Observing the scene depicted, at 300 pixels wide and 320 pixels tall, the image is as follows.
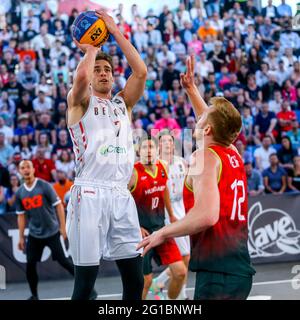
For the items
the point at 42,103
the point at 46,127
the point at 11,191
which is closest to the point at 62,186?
the point at 11,191

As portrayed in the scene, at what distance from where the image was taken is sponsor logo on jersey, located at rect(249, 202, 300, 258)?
1230 cm

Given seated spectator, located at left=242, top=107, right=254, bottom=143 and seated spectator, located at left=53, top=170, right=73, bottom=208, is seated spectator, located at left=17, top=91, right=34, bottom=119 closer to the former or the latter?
seated spectator, located at left=53, top=170, right=73, bottom=208

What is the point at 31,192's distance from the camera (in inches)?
392

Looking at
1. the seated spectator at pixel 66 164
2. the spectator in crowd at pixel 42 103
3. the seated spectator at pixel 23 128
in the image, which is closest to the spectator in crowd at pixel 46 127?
the seated spectator at pixel 23 128

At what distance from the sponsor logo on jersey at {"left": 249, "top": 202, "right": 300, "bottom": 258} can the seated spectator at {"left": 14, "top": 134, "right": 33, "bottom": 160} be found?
4630 millimetres

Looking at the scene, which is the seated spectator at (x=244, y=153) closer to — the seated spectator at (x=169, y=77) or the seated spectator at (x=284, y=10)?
the seated spectator at (x=169, y=77)

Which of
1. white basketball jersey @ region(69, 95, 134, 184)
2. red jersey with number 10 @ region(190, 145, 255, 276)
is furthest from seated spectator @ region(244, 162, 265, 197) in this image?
red jersey with number 10 @ region(190, 145, 255, 276)

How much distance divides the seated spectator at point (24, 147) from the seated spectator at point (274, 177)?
471cm

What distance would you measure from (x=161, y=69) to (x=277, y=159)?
4486 mm

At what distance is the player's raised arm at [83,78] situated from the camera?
5.66 metres

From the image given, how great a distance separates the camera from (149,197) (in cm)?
867

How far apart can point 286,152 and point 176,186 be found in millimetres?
5071

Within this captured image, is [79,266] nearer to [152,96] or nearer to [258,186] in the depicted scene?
[258,186]

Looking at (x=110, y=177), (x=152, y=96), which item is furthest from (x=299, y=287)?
(x=152, y=96)
